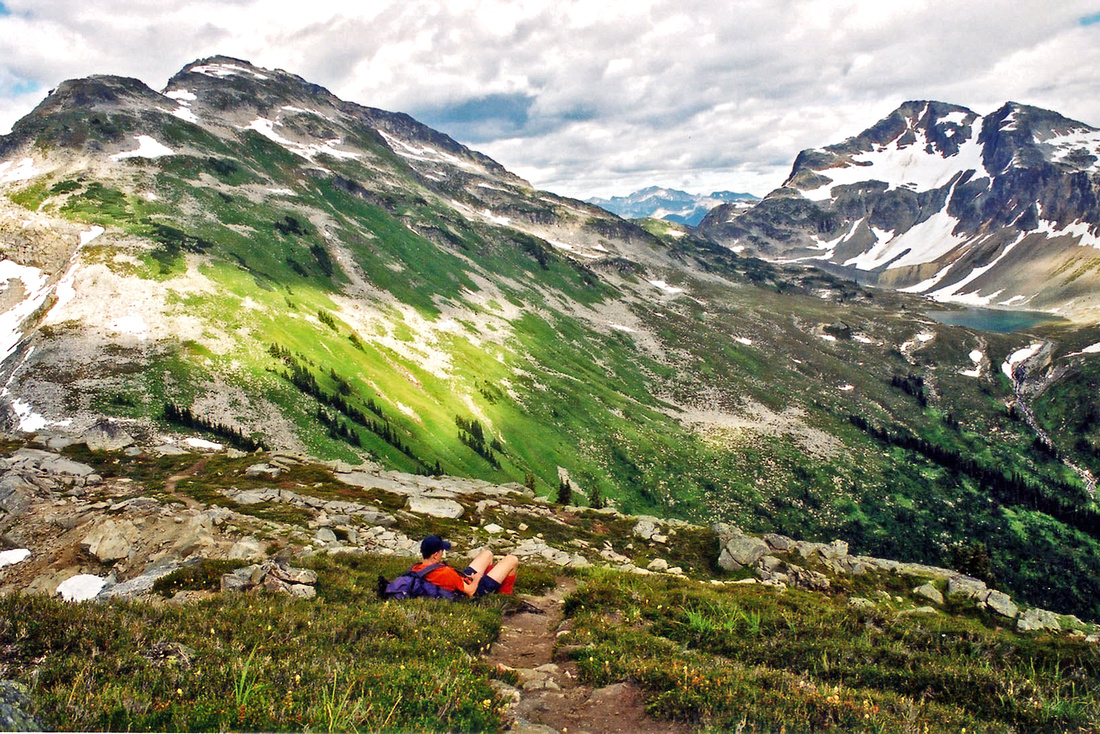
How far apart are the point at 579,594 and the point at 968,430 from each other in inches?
7899

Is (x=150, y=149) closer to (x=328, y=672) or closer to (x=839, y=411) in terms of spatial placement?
(x=328, y=672)

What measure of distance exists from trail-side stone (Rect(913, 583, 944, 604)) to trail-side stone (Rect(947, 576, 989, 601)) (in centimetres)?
54

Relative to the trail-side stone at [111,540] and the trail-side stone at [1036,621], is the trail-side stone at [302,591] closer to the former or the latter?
the trail-side stone at [111,540]

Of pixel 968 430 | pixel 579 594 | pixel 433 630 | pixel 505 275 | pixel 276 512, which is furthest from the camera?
pixel 505 275

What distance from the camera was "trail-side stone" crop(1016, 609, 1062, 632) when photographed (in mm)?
18875

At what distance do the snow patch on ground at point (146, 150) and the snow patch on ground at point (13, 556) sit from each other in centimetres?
16175

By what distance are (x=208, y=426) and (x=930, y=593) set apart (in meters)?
68.7

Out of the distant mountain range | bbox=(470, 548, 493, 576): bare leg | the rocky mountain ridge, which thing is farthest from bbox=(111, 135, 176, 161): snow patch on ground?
bbox=(470, 548, 493, 576): bare leg

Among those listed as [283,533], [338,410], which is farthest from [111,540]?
[338,410]

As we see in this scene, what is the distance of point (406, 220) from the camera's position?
199250mm

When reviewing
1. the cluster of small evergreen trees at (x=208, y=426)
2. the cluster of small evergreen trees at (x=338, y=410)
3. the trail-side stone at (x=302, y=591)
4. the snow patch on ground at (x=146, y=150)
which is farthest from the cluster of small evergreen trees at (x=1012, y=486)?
the snow patch on ground at (x=146, y=150)

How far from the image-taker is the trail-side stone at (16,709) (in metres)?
5.04

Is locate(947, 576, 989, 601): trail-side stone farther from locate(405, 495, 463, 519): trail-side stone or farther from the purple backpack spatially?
locate(405, 495, 463, 519): trail-side stone

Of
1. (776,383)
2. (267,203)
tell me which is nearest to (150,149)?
(267,203)
